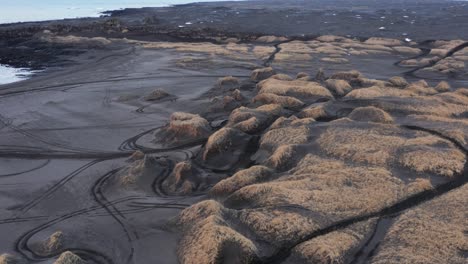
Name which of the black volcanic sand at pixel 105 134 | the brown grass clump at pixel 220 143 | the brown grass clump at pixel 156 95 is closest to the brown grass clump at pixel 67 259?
the black volcanic sand at pixel 105 134

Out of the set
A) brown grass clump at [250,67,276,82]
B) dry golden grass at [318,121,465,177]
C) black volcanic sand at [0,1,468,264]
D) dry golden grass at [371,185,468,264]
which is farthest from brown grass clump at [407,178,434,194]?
brown grass clump at [250,67,276,82]

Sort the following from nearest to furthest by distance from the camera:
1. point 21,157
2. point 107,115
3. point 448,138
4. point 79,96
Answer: point 448,138 → point 21,157 → point 107,115 → point 79,96

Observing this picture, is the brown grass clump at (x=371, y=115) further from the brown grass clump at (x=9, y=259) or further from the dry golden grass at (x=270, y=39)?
the dry golden grass at (x=270, y=39)

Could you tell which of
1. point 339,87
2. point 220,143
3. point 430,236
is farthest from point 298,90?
point 430,236

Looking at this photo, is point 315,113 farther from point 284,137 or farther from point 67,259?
point 67,259

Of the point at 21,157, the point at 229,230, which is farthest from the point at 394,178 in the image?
the point at 21,157

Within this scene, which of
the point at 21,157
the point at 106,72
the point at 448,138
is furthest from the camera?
the point at 106,72

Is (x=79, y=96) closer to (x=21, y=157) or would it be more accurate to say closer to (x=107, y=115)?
(x=107, y=115)
